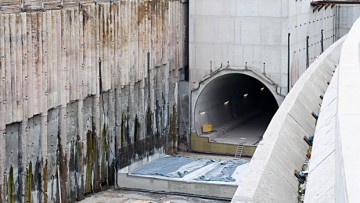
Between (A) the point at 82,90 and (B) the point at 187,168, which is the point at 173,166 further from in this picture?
(A) the point at 82,90

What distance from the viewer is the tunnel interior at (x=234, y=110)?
39688 mm

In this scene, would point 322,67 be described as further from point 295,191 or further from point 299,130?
point 295,191

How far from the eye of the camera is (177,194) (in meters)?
30.9

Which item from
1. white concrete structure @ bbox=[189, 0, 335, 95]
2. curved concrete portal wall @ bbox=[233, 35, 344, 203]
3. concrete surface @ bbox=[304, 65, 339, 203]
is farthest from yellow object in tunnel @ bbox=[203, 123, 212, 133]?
concrete surface @ bbox=[304, 65, 339, 203]

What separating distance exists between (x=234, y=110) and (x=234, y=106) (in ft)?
0.90

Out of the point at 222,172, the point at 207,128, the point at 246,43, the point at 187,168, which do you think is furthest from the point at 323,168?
the point at 207,128

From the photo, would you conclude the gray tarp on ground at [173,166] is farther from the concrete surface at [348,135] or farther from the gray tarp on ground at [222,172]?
the concrete surface at [348,135]

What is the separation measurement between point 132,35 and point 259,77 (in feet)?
21.5

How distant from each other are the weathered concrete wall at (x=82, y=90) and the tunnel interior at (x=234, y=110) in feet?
5.73

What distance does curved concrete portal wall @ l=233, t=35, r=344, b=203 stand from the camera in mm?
12617

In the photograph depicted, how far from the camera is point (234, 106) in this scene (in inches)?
1754

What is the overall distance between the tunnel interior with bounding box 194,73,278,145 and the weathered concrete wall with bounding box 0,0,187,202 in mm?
1746

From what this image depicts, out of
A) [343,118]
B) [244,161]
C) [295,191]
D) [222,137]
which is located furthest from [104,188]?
[343,118]

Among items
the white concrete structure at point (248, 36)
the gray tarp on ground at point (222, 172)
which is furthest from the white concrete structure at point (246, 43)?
the gray tarp on ground at point (222, 172)
